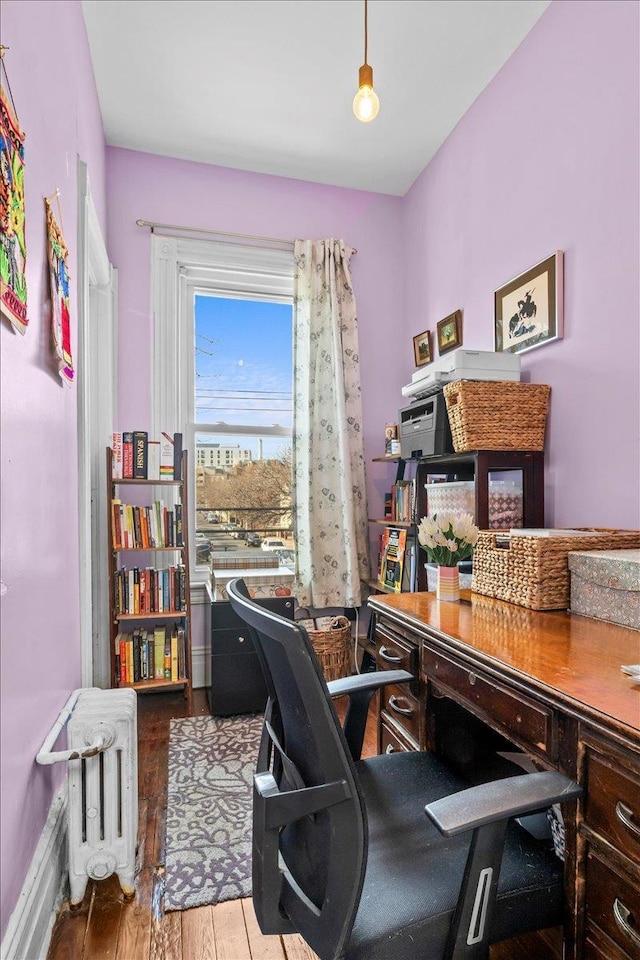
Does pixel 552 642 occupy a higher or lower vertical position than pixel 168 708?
higher

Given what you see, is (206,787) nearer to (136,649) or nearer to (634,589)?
(136,649)

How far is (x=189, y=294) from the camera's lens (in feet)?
10.8

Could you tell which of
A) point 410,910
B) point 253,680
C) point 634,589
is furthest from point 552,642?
point 253,680

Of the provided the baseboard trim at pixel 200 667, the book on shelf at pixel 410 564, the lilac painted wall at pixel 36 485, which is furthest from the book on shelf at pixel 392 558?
the lilac painted wall at pixel 36 485

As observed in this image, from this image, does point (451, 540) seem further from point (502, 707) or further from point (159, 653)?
point (159, 653)

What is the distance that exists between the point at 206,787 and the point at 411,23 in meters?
3.17

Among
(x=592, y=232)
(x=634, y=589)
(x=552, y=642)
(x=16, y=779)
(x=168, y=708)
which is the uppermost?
(x=592, y=232)

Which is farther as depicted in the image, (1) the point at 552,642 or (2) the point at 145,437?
(2) the point at 145,437

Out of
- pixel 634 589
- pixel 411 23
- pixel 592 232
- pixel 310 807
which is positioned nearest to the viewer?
pixel 310 807

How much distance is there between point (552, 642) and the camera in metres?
1.24

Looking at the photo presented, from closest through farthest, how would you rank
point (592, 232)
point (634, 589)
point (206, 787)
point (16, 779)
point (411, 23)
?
1. point (16, 779)
2. point (634, 589)
3. point (592, 232)
4. point (206, 787)
5. point (411, 23)

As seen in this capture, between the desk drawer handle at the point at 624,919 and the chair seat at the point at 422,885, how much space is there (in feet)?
0.46

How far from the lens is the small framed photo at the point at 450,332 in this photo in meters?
2.84

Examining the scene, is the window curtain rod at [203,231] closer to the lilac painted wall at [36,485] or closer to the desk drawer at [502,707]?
the lilac painted wall at [36,485]
